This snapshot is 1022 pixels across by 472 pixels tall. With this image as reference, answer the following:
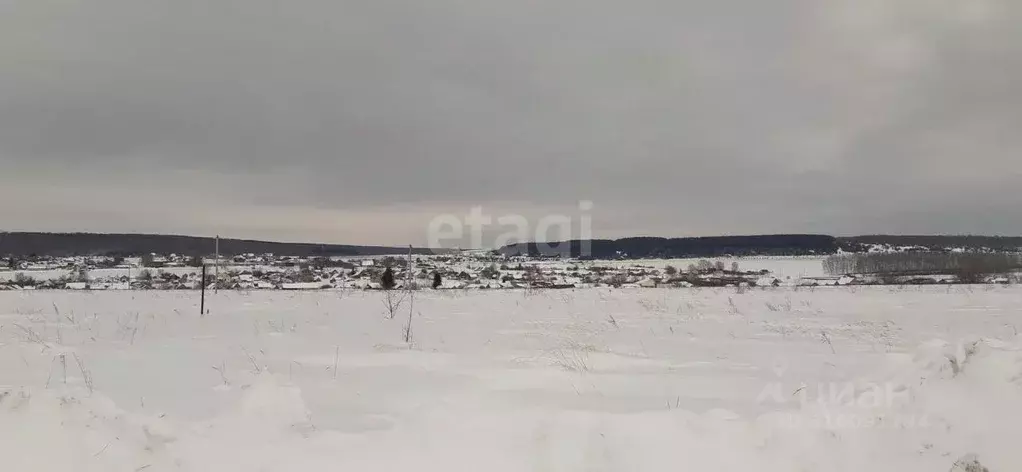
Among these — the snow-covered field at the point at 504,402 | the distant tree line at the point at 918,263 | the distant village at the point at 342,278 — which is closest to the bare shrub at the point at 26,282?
the distant village at the point at 342,278

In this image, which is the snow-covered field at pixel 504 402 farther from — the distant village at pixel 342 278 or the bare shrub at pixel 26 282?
the bare shrub at pixel 26 282

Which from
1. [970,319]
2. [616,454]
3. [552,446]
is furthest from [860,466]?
[970,319]

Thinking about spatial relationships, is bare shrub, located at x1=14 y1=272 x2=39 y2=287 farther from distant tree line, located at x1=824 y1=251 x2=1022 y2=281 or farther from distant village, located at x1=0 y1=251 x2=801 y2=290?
distant tree line, located at x1=824 y1=251 x2=1022 y2=281

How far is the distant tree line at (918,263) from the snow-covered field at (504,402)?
51.6 m

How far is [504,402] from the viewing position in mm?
4816

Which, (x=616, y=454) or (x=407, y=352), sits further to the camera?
(x=407, y=352)

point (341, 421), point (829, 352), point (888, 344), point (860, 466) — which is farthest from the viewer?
point (888, 344)

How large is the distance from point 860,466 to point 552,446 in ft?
6.59

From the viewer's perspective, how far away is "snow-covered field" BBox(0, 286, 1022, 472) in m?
3.78

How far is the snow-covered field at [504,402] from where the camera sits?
3.78m

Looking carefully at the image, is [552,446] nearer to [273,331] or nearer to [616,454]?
[616,454]

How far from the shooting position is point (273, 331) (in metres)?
9.27

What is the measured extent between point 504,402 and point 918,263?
77819 mm

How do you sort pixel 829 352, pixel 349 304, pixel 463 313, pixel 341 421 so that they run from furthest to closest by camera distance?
1. pixel 349 304
2. pixel 463 313
3. pixel 829 352
4. pixel 341 421
